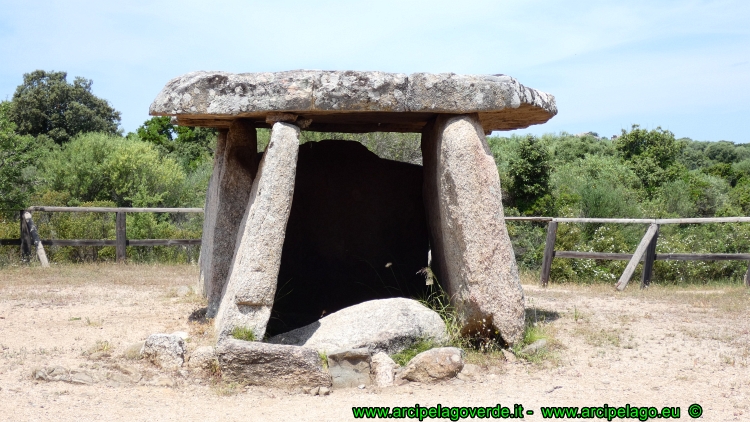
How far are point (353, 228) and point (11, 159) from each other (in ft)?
21.5

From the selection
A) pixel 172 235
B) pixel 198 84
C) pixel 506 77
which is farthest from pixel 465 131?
pixel 172 235

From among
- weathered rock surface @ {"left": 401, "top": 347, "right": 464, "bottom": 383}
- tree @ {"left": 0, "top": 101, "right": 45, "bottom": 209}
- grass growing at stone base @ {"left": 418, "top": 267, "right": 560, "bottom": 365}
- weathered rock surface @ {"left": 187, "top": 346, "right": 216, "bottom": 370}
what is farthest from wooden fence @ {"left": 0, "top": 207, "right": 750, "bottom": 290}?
weathered rock surface @ {"left": 187, "top": 346, "right": 216, "bottom": 370}

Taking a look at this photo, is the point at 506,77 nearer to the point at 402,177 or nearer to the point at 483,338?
the point at 483,338

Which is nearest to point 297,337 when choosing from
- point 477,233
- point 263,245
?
point 263,245

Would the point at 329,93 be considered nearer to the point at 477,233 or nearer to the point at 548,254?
the point at 477,233

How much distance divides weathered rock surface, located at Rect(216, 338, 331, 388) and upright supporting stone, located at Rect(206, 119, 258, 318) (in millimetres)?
1765

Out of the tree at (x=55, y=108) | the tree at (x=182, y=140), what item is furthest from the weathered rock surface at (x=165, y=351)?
the tree at (x=55, y=108)

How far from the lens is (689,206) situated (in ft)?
62.6

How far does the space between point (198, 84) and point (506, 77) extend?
8.22 feet

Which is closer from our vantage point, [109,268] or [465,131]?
[465,131]

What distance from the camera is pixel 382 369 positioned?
17.4 feet

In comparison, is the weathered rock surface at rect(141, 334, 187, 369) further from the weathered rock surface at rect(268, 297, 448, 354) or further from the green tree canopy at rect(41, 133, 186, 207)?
the green tree canopy at rect(41, 133, 186, 207)

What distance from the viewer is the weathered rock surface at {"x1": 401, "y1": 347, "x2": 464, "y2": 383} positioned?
207 inches

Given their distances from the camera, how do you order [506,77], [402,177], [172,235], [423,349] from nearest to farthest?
[423,349] < [506,77] < [402,177] < [172,235]
